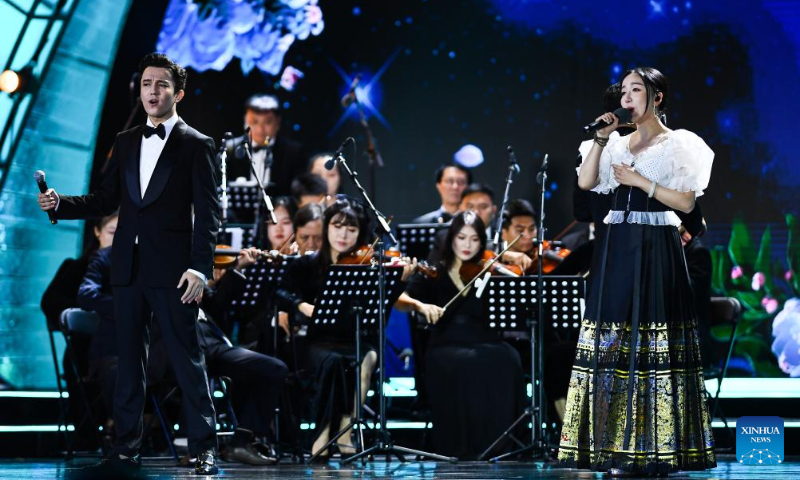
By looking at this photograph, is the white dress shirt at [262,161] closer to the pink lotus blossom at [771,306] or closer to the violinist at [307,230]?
the violinist at [307,230]

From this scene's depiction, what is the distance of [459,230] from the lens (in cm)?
605

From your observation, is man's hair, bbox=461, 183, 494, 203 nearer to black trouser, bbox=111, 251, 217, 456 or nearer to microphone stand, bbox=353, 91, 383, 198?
microphone stand, bbox=353, 91, 383, 198

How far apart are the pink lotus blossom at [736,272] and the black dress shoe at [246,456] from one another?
350 centimetres

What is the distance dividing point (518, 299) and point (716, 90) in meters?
2.68

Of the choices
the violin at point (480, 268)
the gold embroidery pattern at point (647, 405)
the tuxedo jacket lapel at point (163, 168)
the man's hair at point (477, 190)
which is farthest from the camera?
the man's hair at point (477, 190)

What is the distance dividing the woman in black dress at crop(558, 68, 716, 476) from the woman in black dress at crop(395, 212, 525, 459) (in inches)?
67.1

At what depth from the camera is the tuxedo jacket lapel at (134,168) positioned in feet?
14.2

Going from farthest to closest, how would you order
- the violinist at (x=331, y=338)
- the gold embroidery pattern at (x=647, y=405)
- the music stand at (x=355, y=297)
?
1. the violinist at (x=331, y=338)
2. the music stand at (x=355, y=297)
3. the gold embroidery pattern at (x=647, y=405)

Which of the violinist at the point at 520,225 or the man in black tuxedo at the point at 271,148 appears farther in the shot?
the man in black tuxedo at the point at 271,148

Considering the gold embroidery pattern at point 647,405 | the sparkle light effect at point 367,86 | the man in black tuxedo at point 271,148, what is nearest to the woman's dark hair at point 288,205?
the man in black tuxedo at point 271,148


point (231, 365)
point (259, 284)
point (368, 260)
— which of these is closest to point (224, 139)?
point (259, 284)

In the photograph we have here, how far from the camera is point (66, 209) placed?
4320 mm

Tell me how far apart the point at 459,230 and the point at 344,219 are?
0.63m

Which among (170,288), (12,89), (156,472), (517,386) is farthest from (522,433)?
(12,89)
